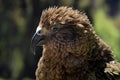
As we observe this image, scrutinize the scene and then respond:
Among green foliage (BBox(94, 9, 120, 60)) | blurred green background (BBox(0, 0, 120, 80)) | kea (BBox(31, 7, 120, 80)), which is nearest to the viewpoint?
kea (BBox(31, 7, 120, 80))

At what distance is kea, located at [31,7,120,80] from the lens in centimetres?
554

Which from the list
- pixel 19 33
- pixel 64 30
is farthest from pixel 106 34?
pixel 64 30

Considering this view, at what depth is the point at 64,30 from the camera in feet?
18.4

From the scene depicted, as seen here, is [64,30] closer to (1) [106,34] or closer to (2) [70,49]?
(2) [70,49]

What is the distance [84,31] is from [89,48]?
19 centimetres

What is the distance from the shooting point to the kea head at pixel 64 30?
555cm

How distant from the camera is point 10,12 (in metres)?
15.8

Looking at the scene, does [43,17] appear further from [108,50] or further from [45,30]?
[108,50]

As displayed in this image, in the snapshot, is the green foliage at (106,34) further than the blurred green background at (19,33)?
No

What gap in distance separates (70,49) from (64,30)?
23 centimetres

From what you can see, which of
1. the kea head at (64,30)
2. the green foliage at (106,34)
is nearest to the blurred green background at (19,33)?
the green foliage at (106,34)

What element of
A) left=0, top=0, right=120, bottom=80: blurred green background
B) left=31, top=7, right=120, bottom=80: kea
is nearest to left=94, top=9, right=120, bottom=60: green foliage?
left=0, top=0, right=120, bottom=80: blurred green background

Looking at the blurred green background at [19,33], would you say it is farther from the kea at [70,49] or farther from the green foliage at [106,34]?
the kea at [70,49]

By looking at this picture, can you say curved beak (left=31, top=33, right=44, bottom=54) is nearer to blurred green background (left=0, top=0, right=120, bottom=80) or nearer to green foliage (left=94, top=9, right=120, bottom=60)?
green foliage (left=94, top=9, right=120, bottom=60)
